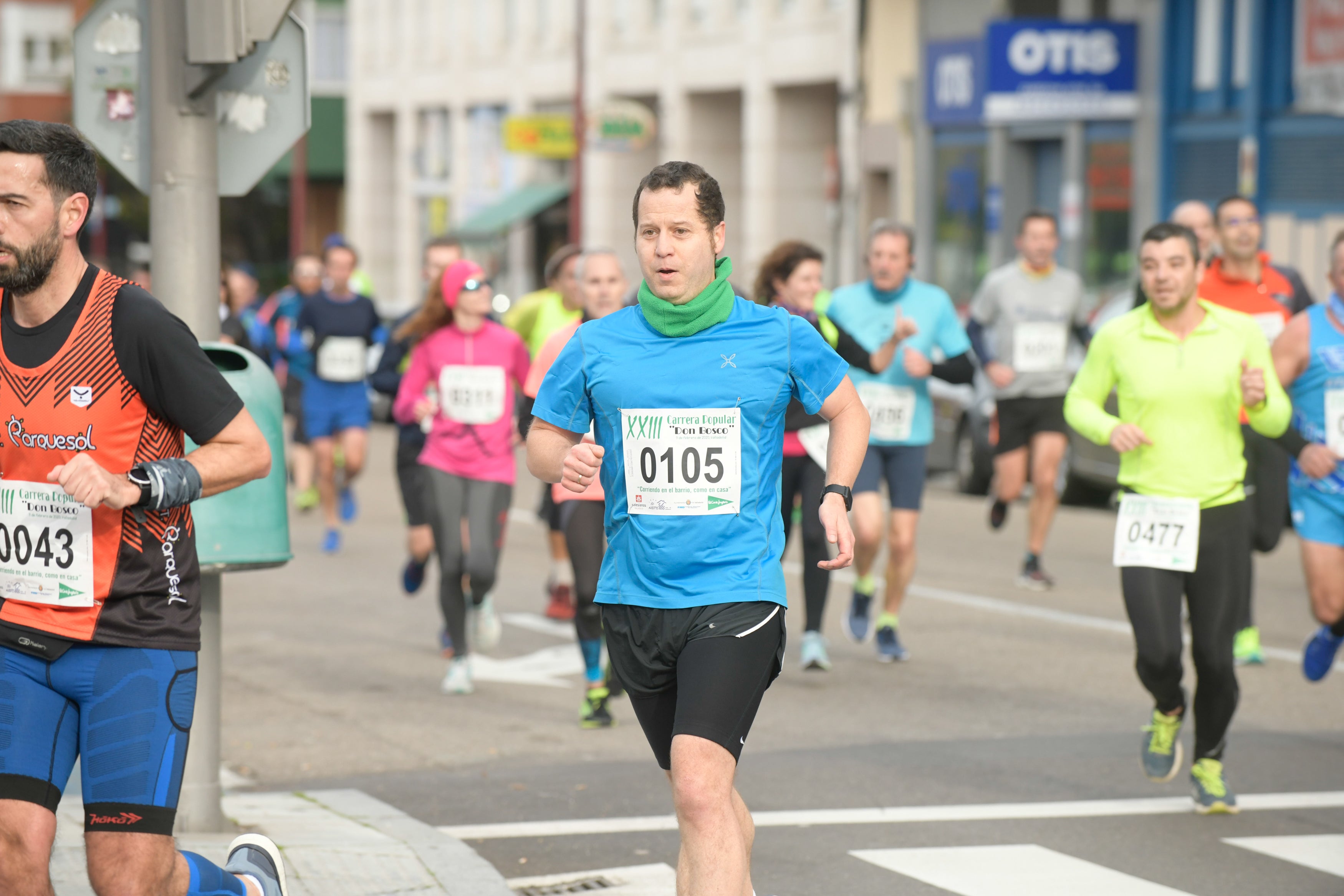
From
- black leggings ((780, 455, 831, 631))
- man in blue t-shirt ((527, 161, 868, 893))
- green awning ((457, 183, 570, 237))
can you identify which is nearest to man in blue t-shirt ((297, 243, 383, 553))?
black leggings ((780, 455, 831, 631))

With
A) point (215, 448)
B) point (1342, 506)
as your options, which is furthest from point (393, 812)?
point (1342, 506)

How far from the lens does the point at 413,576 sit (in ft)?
36.9

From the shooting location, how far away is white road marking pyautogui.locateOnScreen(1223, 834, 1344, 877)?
629cm

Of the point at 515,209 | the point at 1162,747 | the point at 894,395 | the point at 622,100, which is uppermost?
the point at 622,100

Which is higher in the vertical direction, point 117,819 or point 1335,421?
point 1335,421

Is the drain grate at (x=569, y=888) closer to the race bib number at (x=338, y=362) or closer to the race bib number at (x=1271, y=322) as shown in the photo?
the race bib number at (x=1271, y=322)

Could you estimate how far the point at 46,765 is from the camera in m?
4.26

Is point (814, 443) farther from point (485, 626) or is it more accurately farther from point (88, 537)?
point (88, 537)

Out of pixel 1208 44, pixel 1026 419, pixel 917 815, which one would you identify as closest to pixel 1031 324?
pixel 1026 419

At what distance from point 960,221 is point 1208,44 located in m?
5.70

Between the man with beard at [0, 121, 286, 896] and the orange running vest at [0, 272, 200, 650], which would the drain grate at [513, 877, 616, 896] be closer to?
the man with beard at [0, 121, 286, 896]

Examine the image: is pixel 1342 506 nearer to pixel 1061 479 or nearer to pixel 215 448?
pixel 215 448

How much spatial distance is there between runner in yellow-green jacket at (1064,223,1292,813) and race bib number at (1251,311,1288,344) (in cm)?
304

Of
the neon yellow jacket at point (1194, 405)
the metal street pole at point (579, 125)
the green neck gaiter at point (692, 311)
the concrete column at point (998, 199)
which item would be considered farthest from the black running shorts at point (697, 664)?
the metal street pole at point (579, 125)
